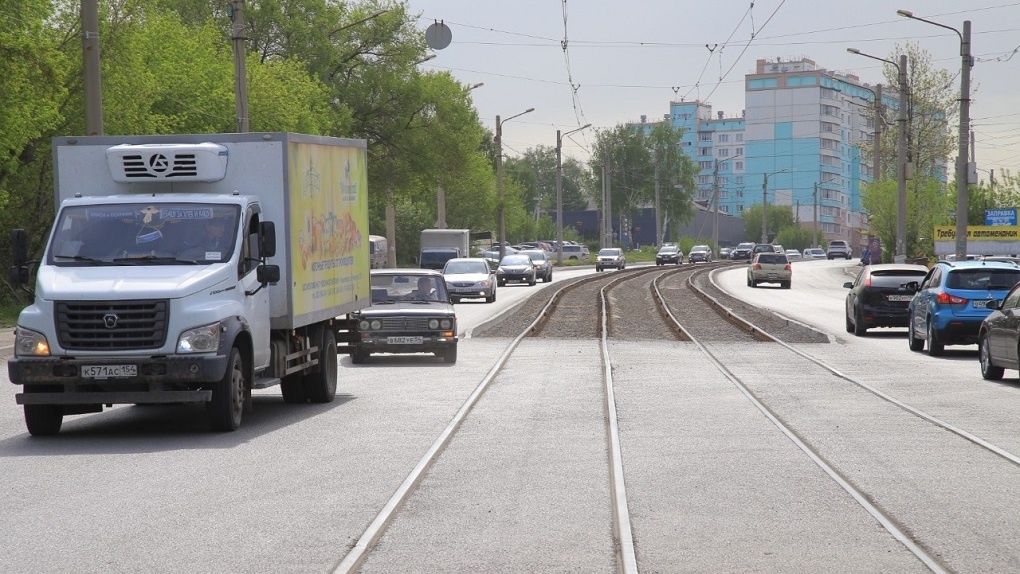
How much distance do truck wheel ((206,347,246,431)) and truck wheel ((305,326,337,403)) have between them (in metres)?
2.73

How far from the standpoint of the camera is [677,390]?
54.8 ft

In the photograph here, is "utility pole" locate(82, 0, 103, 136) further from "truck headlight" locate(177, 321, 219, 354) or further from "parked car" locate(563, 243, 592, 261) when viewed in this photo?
"parked car" locate(563, 243, 592, 261)

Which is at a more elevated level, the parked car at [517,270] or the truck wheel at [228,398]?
the truck wheel at [228,398]

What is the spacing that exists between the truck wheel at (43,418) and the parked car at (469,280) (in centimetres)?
3059

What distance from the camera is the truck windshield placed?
13.0 meters

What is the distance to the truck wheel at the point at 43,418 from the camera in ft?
41.5

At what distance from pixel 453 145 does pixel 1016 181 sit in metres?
35.0

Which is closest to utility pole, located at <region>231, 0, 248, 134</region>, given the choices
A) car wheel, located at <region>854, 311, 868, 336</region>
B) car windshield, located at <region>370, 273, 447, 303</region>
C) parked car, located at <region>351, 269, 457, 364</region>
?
car windshield, located at <region>370, 273, 447, 303</region>

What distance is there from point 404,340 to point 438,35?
1073 inches

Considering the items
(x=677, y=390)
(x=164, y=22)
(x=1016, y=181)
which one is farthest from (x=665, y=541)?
(x=1016, y=181)

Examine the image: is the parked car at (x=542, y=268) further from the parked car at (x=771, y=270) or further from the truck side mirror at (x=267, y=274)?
the truck side mirror at (x=267, y=274)

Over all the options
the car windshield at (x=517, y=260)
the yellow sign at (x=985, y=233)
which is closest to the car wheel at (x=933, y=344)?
the yellow sign at (x=985, y=233)

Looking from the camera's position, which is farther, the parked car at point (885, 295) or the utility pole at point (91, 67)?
the parked car at point (885, 295)

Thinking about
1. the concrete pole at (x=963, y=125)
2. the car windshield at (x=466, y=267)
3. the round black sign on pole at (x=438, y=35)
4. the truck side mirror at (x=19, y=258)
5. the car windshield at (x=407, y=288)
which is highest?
the round black sign on pole at (x=438, y=35)
